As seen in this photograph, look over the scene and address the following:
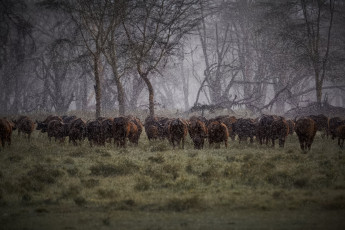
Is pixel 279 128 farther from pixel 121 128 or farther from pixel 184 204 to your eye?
pixel 184 204

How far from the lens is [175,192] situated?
31.2ft

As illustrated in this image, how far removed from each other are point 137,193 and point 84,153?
6286 millimetres

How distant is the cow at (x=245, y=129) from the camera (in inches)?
757

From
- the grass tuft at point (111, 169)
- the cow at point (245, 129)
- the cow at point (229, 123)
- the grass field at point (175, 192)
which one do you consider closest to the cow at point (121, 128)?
the grass field at point (175, 192)

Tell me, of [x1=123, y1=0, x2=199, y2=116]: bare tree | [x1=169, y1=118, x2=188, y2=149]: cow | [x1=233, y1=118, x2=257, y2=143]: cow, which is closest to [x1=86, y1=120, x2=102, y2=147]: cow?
[x1=169, y1=118, x2=188, y2=149]: cow

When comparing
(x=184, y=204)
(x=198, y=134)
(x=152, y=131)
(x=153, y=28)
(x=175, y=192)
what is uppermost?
(x=153, y=28)

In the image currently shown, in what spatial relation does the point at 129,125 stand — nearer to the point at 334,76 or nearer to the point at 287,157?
the point at 287,157

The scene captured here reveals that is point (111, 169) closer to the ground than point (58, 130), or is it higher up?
closer to the ground

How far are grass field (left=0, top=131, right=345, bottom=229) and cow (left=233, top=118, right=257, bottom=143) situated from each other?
4.88 meters

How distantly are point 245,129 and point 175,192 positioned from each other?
417 inches

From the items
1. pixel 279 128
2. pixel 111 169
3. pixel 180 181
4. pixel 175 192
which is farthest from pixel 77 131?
pixel 175 192

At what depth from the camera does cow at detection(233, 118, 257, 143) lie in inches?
757

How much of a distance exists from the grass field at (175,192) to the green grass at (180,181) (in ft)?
0.07

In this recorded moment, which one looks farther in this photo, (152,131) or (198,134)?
(152,131)
